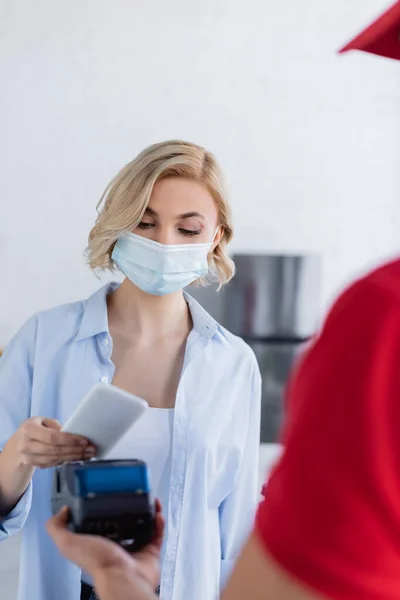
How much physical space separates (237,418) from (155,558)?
76 cm

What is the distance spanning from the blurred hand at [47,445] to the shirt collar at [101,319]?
34 centimetres

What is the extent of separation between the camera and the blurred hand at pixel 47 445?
3.96 feet

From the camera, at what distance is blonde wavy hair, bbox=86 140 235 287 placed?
1.65 metres

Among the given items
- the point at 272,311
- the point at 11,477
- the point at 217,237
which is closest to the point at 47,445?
the point at 11,477

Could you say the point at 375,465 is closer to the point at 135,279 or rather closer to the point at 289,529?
the point at 289,529

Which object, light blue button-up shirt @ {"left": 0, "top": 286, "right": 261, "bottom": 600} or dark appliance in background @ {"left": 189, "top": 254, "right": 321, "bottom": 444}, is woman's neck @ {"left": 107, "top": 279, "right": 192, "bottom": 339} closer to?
light blue button-up shirt @ {"left": 0, "top": 286, "right": 261, "bottom": 600}

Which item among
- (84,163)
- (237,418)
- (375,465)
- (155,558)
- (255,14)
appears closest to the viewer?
(375,465)

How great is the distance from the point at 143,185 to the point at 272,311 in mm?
1782

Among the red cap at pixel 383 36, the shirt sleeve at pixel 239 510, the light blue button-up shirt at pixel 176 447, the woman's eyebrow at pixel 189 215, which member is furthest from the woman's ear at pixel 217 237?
the red cap at pixel 383 36

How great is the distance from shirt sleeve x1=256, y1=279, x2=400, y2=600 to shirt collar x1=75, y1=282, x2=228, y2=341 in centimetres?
128

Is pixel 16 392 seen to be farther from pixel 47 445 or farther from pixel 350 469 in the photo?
pixel 350 469

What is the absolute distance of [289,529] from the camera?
0.39 m

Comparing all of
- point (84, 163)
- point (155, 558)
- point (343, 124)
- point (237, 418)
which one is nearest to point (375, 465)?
point (155, 558)

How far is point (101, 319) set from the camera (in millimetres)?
1675
